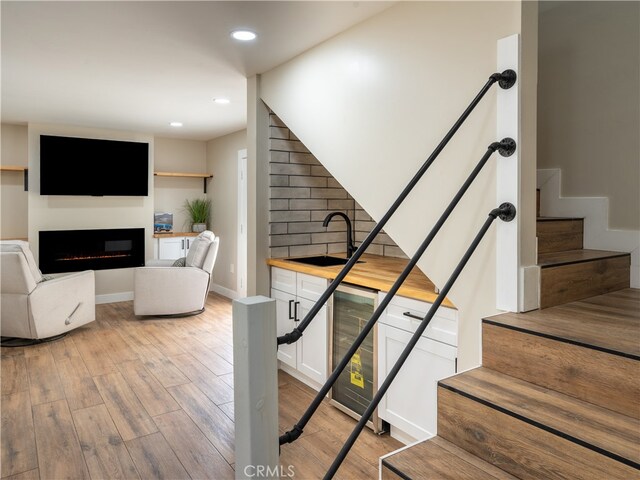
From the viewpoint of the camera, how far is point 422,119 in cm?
210

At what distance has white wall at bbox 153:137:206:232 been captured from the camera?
686 cm

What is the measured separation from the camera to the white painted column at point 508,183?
1631 mm

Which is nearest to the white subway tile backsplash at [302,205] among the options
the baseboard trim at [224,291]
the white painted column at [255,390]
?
the white painted column at [255,390]

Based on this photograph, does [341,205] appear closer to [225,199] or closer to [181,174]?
[225,199]

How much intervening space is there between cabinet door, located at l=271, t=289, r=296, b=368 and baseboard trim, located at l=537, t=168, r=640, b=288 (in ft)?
6.04

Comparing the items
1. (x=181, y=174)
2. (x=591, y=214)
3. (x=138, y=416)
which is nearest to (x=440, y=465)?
Result: (x=591, y=214)

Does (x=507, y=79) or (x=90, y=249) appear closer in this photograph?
(x=507, y=79)

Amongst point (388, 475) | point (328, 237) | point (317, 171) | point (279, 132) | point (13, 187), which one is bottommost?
point (388, 475)

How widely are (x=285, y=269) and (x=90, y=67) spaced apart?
2.12 metres

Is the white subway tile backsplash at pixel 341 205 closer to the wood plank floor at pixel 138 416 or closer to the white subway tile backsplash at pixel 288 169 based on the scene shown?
the white subway tile backsplash at pixel 288 169

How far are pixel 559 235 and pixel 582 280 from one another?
0.42 metres

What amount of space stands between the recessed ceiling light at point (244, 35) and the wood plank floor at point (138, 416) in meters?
2.37

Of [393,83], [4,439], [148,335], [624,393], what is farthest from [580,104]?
[148,335]

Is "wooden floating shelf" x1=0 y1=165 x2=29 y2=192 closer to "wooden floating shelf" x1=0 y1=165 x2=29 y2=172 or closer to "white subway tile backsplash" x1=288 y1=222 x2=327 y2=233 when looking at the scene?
"wooden floating shelf" x1=0 y1=165 x2=29 y2=172
